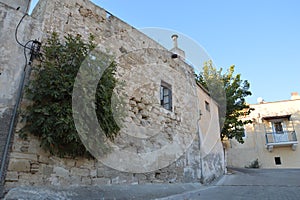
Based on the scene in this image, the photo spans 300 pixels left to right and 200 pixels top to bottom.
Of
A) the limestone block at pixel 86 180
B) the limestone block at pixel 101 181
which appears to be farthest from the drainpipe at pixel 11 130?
the limestone block at pixel 101 181

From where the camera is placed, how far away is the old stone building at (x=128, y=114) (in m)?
2.98

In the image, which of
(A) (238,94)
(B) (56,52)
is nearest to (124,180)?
(B) (56,52)

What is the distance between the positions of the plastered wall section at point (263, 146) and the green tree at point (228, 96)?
196 inches

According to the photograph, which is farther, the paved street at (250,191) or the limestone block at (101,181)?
the paved street at (250,191)

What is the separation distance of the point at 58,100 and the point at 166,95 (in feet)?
11.6

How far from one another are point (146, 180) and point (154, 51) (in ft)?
11.2

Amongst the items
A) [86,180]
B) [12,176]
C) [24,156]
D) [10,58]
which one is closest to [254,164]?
[86,180]

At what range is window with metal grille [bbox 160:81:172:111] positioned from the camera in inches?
239

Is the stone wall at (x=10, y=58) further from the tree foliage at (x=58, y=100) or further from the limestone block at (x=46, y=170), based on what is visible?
the limestone block at (x=46, y=170)

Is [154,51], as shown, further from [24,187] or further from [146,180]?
[24,187]

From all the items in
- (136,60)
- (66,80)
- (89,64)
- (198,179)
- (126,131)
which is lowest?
(198,179)

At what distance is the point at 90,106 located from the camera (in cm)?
325

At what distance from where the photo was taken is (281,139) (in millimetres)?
14281

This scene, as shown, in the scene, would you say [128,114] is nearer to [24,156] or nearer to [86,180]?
[86,180]
